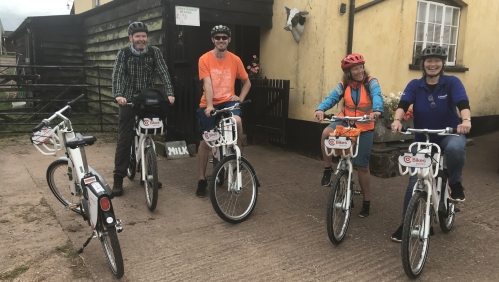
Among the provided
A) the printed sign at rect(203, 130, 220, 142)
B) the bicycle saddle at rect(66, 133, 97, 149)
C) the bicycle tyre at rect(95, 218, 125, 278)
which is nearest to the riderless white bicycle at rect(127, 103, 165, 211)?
the printed sign at rect(203, 130, 220, 142)

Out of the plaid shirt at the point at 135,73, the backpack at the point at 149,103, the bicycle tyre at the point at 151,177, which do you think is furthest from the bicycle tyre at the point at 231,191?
the plaid shirt at the point at 135,73

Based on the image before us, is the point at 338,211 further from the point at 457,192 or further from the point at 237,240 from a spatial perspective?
the point at 457,192

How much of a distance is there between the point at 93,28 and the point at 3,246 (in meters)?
8.56

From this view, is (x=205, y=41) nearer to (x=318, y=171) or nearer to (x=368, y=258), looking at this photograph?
(x=318, y=171)

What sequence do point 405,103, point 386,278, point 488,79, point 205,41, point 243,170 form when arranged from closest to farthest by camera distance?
point 386,278, point 405,103, point 243,170, point 488,79, point 205,41

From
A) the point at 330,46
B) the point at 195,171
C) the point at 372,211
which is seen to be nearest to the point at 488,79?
the point at 330,46

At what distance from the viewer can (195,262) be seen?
3246 mm

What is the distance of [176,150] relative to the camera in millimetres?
6664

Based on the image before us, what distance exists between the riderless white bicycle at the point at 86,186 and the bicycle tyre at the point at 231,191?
3.56 ft

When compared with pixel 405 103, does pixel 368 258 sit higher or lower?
lower

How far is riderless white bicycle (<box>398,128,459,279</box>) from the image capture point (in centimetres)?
296

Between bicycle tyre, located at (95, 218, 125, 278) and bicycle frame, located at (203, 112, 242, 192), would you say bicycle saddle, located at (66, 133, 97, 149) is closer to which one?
bicycle tyre, located at (95, 218, 125, 278)

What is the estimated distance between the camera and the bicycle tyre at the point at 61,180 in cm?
394

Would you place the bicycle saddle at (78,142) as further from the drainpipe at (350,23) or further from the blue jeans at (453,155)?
the drainpipe at (350,23)
